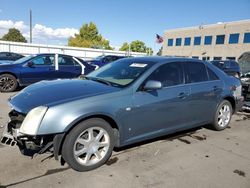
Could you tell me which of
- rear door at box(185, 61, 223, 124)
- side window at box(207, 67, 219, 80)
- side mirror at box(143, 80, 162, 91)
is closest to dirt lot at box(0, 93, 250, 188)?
rear door at box(185, 61, 223, 124)

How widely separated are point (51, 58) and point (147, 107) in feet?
22.0

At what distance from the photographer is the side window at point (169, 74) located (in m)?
4.25

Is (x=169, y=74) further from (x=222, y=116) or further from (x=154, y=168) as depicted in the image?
(x=222, y=116)

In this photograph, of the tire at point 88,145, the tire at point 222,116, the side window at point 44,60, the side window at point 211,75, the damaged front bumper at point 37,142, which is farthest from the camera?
the side window at point 44,60

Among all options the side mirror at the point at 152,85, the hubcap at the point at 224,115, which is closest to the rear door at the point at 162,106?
the side mirror at the point at 152,85

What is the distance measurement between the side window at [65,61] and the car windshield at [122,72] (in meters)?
5.36

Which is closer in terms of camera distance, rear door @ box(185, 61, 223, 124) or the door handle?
the door handle

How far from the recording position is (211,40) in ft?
144

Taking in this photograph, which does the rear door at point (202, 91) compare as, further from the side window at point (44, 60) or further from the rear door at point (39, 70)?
the side window at point (44, 60)

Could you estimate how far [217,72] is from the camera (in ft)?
17.7

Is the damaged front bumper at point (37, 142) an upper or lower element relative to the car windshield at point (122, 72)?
lower

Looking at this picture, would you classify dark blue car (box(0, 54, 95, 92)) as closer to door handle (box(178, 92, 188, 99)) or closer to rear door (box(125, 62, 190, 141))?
rear door (box(125, 62, 190, 141))

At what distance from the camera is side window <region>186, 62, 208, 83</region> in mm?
4773

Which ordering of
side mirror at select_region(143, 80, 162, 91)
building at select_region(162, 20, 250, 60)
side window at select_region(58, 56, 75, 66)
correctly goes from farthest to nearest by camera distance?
building at select_region(162, 20, 250, 60) < side window at select_region(58, 56, 75, 66) < side mirror at select_region(143, 80, 162, 91)
